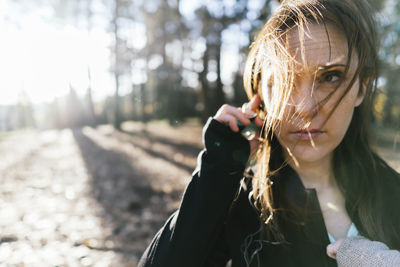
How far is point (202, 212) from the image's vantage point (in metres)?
1.46

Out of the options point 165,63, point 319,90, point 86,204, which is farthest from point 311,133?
point 165,63

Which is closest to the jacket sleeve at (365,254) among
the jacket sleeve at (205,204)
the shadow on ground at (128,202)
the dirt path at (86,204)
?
the jacket sleeve at (205,204)

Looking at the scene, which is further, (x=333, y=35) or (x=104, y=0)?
(x=104, y=0)

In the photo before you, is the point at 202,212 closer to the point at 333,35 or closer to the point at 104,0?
the point at 333,35

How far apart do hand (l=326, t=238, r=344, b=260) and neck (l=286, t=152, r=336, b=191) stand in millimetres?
384

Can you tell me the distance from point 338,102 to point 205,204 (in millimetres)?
824

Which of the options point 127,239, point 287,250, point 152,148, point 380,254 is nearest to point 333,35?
point 380,254

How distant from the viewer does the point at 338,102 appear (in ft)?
4.49

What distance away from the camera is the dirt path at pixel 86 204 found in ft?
11.6

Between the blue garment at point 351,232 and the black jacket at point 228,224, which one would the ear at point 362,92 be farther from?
the blue garment at point 351,232

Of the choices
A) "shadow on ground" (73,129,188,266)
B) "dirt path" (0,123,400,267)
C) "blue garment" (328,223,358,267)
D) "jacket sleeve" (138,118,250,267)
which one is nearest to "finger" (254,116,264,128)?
"jacket sleeve" (138,118,250,267)

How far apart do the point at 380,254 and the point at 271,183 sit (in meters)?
0.58

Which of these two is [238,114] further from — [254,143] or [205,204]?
[205,204]

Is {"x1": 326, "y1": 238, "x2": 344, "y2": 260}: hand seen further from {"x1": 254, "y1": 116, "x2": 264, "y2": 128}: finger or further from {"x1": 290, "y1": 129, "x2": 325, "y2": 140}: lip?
{"x1": 254, "y1": 116, "x2": 264, "y2": 128}: finger
